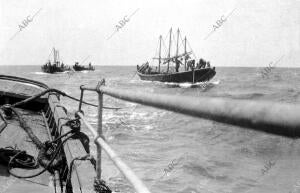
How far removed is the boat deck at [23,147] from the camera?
3050 mm

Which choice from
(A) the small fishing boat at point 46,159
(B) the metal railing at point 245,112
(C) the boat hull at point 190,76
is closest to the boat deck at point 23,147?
(A) the small fishing boat at point 46,159

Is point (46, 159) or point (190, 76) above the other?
point (46, 159)

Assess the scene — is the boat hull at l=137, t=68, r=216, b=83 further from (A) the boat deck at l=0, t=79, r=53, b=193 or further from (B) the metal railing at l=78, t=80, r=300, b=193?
(B) the metal railing at l=78, t=80, r=300, b=193

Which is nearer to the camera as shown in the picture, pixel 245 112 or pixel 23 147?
pixel 245 112

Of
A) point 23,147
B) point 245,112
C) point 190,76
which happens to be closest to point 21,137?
point 23,147

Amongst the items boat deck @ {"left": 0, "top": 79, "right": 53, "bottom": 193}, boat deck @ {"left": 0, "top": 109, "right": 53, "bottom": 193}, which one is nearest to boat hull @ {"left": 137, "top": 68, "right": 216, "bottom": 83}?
boat deck @ {"left": 0, "top": 79, "right": 53, "bottom": 193}

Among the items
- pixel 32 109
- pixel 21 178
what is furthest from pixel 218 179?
pixel 21 178

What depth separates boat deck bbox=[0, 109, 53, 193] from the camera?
3050 millimetres

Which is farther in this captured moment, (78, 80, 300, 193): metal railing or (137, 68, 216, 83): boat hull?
(137, 68, 216, 83): boat hull

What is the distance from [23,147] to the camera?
14.4 feet

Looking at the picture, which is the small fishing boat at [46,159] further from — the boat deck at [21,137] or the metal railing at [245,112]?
the metal railing at [245,112]

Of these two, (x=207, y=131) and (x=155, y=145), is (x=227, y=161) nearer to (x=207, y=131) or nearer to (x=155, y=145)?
(x=155, y=145)

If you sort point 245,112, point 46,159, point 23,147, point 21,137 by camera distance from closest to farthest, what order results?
point 245,112 < point 46,159 < point 23,147 < point 21,137

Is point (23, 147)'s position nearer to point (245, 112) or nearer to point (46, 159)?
point (46, 159)
